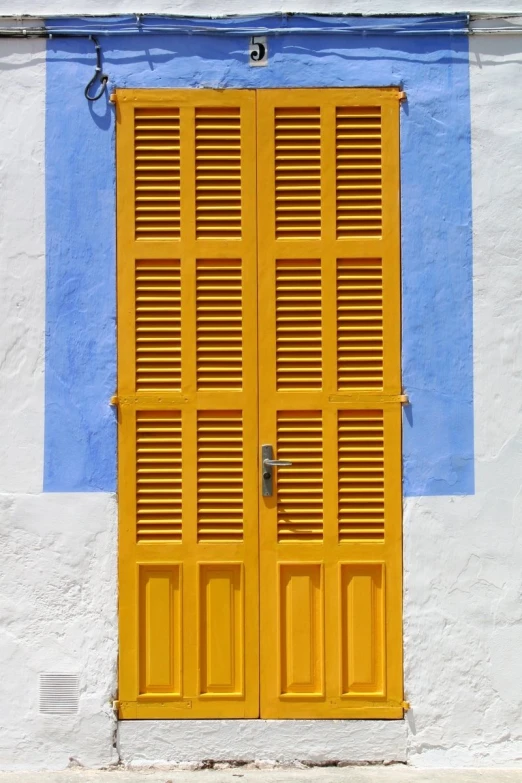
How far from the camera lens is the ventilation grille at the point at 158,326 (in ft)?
14.6

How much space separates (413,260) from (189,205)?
106 centimetres

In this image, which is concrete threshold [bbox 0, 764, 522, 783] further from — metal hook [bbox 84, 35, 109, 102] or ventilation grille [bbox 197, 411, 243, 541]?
metal hook [bbox 84, 35, 109, 102]

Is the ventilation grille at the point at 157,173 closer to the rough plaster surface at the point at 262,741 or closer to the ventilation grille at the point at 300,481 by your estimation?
the ventilation grille at the point at 300,481

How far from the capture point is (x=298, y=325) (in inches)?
175

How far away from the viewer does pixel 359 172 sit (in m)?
4.46

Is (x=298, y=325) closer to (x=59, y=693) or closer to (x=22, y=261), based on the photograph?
(x=22, y=261)

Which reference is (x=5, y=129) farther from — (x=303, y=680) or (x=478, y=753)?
(x=478, y=753)

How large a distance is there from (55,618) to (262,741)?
1.10 m

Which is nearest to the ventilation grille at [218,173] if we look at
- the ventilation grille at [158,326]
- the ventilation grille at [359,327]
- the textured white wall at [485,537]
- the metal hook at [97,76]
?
the ventilation grille at [158,326]

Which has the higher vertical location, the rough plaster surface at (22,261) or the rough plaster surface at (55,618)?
the rough plaster surface at (22,261)

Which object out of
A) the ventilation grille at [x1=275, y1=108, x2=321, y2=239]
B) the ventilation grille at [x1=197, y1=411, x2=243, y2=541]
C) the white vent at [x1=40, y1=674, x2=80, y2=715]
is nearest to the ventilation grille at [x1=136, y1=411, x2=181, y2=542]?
the ventilation grille at [x1=197, y1=411, x2=243, y2=541]

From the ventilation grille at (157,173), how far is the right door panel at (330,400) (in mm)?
402

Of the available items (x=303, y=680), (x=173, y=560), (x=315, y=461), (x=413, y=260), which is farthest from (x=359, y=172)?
(x=303, y=680)

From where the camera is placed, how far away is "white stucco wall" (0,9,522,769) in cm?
439
